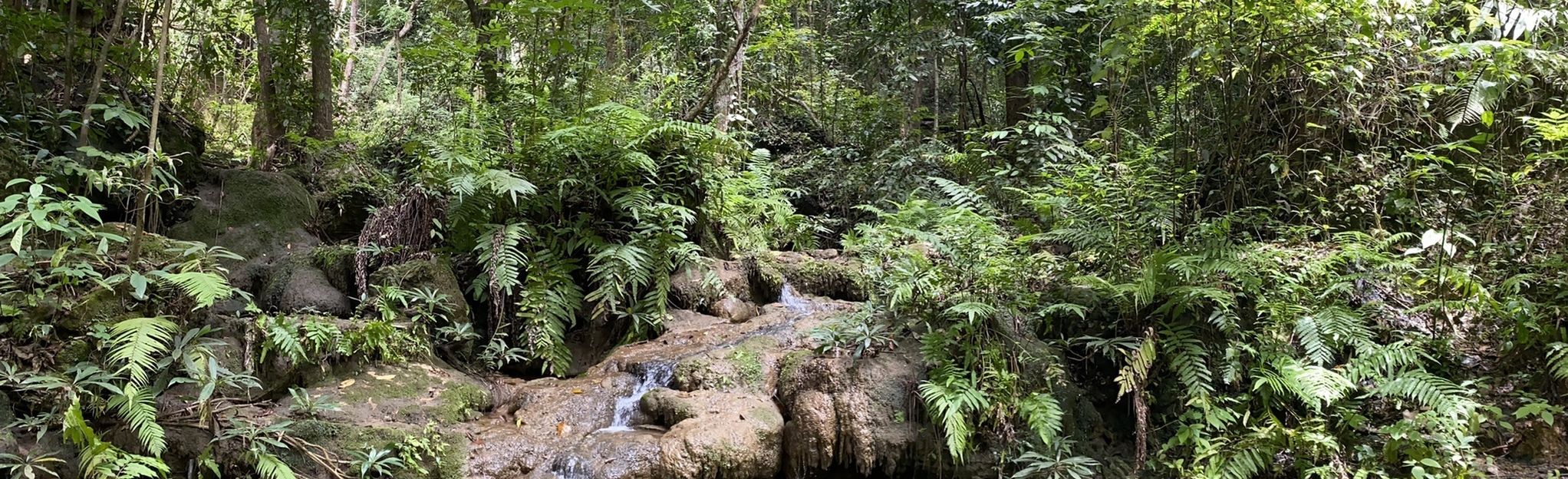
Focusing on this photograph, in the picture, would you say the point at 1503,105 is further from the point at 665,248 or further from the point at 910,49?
the point at 910,49

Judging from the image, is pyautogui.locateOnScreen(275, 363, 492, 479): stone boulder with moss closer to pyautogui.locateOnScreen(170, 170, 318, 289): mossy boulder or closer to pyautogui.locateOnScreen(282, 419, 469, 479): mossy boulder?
pyautogui.locateOnScreen(282, 419, 469, 479): mossy boulder

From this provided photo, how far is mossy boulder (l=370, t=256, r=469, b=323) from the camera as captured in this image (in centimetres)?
574

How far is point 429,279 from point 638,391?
1906 millimetres

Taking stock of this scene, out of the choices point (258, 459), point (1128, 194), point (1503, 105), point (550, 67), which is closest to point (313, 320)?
point (258, 459)

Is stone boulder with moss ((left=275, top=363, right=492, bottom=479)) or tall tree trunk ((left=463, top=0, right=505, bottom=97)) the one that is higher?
tall tree trunk ((left=463, top=0, right=505, bottom=97))

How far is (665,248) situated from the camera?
252 inches

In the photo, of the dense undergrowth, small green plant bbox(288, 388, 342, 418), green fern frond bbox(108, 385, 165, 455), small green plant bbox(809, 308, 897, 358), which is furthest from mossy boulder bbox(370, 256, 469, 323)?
small green plant bbox(809, 308, 897, 358)

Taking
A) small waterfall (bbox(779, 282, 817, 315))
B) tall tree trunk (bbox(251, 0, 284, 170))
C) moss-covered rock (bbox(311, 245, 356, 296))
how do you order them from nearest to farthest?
moss-covered rock (bbox(311, 245, 356, 296)), small waterfall (bbox(779, 282, 817, 315)), tall tree trunk (bbox(251, 0, 284, 170))

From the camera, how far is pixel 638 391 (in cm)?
555

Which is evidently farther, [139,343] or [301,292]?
[301,292]

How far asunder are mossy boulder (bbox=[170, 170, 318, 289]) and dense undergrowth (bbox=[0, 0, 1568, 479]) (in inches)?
9.0

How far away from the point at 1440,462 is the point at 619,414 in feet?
15.8

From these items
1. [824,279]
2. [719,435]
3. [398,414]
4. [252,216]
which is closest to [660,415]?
[719,435]

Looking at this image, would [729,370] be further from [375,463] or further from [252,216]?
[252,216]
